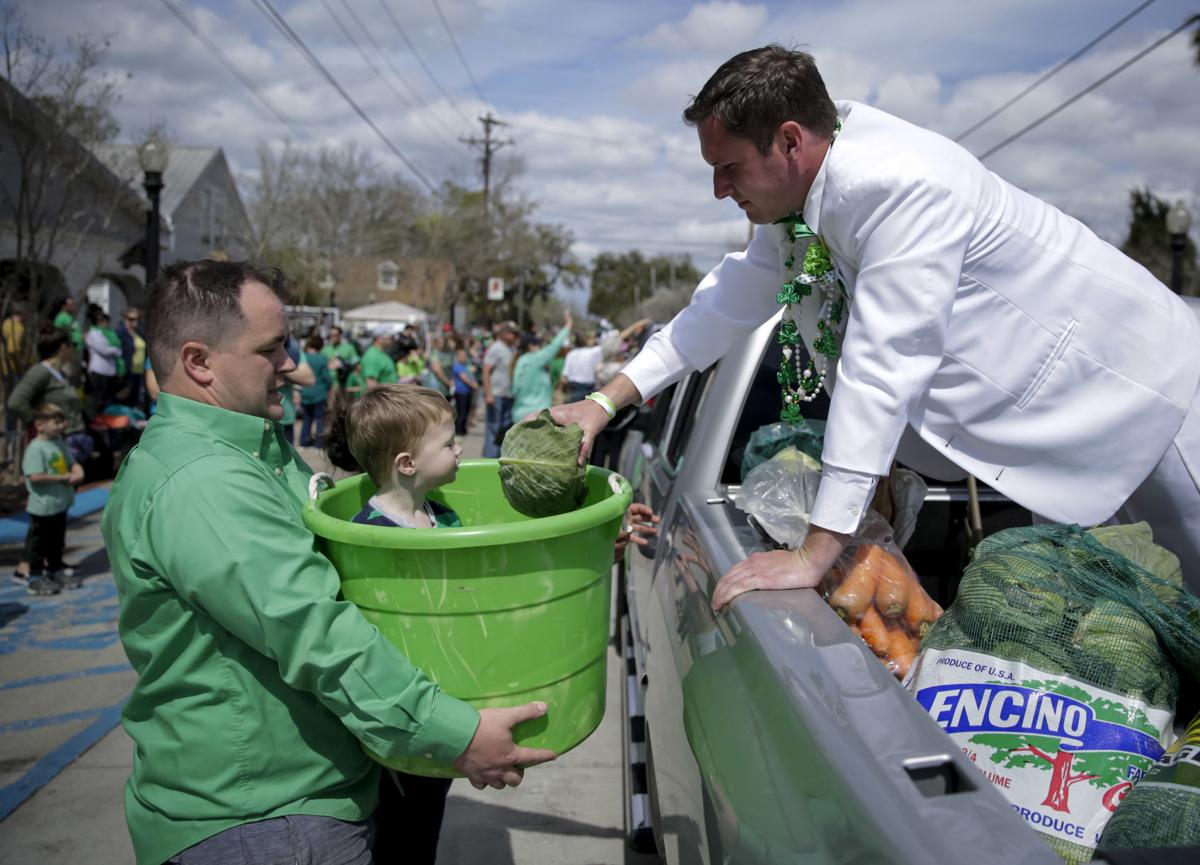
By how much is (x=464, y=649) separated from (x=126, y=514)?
2.16 ft

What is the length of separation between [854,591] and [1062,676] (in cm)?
57

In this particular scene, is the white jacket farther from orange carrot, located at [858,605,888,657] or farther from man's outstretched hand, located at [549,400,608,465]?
man's outstretched hand, located at [549,400,608,465]

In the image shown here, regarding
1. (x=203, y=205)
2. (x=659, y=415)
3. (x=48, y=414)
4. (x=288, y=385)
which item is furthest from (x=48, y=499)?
(x=203, y=205)

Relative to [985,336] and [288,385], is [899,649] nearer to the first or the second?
[985,336]

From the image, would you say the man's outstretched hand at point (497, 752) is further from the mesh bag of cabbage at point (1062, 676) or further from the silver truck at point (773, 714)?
the mesh bag of cabbage at point (1062, 676)

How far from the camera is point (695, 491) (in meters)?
2.90

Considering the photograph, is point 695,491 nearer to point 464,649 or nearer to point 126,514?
point 464,649

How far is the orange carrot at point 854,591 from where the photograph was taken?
2047 mm

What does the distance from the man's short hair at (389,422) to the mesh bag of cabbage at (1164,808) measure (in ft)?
5.10

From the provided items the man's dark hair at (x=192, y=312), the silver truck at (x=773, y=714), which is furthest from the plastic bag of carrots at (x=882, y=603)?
the man's dark hair at (x=192, y=312)

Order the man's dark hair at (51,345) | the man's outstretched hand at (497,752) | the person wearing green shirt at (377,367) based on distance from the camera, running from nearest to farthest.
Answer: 1. the man's outstretched hand at (497,752)
2. the man's dark hair at (51,345)
3. the person wearing green shirt at (377,367)

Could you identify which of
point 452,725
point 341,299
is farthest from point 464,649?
point 341,299

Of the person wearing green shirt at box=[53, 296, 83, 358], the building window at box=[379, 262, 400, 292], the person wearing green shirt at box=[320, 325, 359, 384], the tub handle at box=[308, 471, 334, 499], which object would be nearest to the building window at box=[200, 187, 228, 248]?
the person wearing green shirt at box=[53, 296, 83, 358]

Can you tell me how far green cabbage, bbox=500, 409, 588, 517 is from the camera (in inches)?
84.4
